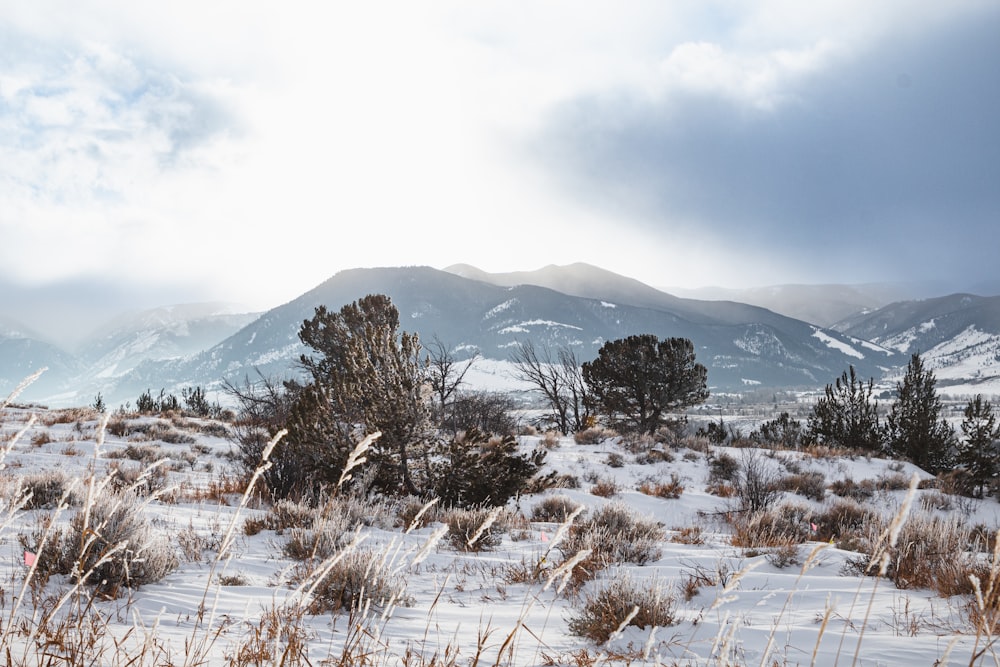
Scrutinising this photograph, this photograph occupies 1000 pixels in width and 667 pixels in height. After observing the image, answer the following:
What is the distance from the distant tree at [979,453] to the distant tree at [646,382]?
1047 centimetres

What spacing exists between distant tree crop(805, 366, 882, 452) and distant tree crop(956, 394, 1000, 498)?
11.0 ft

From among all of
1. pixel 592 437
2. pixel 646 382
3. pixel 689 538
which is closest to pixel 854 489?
pixel 592 437

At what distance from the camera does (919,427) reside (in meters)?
20.2

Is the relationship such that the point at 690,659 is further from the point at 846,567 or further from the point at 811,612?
the point at 846,567

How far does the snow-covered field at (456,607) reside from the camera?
2.15 metres

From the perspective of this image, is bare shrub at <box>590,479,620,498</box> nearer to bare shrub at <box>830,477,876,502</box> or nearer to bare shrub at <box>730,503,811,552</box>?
bare shrub at <box>730,503,811,552</box>

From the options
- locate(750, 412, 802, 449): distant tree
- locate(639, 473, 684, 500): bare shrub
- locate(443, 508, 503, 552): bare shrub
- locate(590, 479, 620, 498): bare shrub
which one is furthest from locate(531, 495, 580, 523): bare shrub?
locate(750, 412, 802, 449): distant tree

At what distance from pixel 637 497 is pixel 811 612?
29.3ft

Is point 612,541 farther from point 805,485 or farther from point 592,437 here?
point 592,437

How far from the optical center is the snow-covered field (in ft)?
7.05

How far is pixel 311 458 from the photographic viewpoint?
853 centimetres

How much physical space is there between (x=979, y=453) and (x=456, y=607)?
64.6 feet

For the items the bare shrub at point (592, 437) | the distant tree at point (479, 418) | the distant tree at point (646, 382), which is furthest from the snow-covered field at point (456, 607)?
the distant tree at point (646, 382)

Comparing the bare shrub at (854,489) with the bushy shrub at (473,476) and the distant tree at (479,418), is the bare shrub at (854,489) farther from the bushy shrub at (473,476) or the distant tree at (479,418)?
the distant tree at (479,418)
